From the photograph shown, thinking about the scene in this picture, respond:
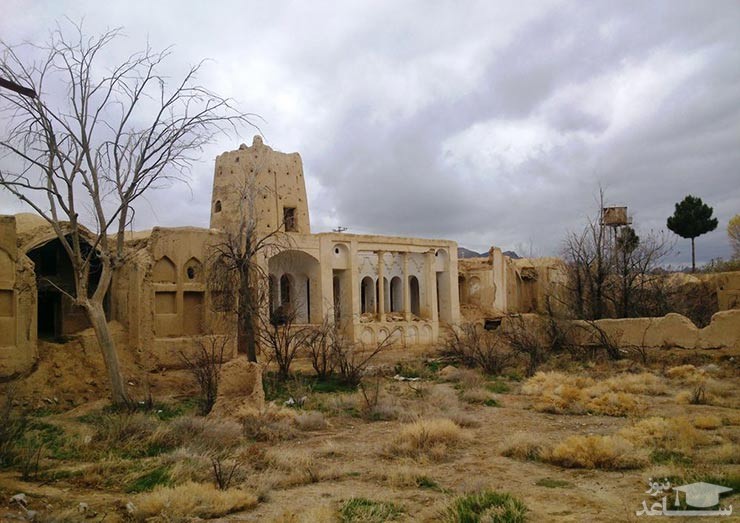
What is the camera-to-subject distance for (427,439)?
9.83 m

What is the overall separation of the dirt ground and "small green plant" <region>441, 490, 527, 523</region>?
190 millimetres

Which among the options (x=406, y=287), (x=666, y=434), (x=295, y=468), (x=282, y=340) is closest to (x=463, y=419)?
(x=666, y=434)

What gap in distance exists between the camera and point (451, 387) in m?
16.7

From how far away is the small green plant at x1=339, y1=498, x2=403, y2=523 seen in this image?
6.43 m

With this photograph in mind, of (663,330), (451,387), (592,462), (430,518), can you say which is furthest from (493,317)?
(430,518)

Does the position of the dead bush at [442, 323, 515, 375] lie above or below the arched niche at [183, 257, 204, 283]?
below

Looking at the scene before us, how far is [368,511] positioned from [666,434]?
5.35m

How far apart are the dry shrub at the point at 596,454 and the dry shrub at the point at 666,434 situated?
1.97ft

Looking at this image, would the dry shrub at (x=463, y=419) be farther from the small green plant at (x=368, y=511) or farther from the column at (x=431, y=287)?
the column at (x=431, y=287)

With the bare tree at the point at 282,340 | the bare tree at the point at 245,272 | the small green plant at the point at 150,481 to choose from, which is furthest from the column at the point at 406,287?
the small green plant at the point at 150,481

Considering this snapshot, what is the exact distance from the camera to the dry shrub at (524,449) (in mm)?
9086

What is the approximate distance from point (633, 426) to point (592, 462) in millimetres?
2410

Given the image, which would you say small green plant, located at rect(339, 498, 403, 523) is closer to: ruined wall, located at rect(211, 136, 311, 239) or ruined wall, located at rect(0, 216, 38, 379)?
ruined wall, located at rect(0, 216, 38, 379)

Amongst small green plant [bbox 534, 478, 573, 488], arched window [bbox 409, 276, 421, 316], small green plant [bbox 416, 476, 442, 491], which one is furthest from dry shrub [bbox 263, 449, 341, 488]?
arched window [bbox 409, 276, 421, 316]
